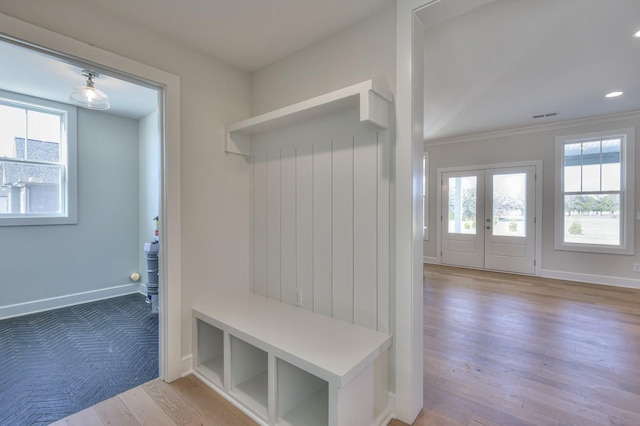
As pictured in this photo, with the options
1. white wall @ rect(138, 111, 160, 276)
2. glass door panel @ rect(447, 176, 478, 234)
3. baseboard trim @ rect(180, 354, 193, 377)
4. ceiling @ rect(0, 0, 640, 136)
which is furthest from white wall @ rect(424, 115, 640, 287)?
baseboard trim @ rect(180, 354, 193, 377)

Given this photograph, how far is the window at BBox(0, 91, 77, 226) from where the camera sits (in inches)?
130

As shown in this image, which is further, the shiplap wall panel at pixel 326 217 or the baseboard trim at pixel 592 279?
the baseboard trim at pixel 592 279

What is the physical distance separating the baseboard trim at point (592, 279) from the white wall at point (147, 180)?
6.52 metres

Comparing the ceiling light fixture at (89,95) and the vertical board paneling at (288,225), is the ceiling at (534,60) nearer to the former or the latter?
the vertical board paneling at (288,225)

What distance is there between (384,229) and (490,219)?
16.0ft

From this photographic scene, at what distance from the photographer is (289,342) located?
1649 mm

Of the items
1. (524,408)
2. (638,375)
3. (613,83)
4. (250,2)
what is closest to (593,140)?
(613,83)

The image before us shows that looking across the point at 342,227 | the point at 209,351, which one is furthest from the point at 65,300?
the point at 342,227

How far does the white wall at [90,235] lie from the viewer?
3.34 meters

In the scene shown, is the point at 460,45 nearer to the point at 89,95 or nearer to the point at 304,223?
the point at 304,223

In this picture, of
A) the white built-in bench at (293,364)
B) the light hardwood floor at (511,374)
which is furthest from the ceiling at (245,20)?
the light hardwood floor at (511,374)

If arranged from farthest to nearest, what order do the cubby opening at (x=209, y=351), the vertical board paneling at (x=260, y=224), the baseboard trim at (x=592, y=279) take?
the baseboard trim at (x=592, y=279)
the vertical board paneling at (x=260, y=224)
the cubby opening at (x=209, y=351)

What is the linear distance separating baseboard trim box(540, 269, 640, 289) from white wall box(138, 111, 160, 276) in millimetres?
6519

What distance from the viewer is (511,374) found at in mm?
2205
